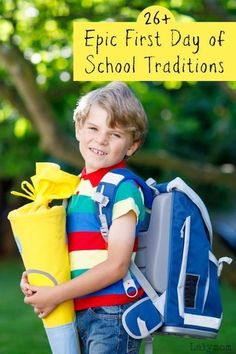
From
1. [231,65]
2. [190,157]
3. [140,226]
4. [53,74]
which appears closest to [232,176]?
[53,74]

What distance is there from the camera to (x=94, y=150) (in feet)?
10.5

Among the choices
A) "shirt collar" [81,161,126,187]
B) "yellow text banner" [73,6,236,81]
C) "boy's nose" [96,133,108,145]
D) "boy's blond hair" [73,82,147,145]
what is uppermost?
"yellow text banner" [73,6,236,81]

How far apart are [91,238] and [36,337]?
17.2ft

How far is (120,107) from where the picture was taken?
3148mm

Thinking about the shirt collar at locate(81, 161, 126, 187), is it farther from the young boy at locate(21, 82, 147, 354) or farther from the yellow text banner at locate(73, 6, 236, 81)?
the yellow text banner at locate(73, 6, 236, 81)

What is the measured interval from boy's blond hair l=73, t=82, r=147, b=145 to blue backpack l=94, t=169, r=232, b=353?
0.16 meters

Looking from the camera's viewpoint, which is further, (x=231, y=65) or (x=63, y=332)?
(x=231, y=65)

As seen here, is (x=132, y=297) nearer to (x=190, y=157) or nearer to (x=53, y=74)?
(x=53, y=74)

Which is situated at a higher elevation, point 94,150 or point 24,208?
point 94,150

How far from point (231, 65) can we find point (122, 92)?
916mm

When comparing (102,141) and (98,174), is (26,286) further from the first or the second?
(102,141)

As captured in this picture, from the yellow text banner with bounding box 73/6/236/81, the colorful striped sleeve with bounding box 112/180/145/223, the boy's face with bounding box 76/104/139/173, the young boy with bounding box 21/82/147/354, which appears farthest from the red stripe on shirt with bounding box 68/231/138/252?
the yellow text banner with bounding box 73/6/236/81

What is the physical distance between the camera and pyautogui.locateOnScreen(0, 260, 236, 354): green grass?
7.06 metres

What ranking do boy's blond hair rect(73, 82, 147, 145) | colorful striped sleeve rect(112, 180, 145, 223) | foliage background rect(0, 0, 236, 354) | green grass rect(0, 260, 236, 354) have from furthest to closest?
1. foliage background rect(0, 0, 236, 354)
2. green grass rect(0, 260, 236, 354)
3. boy's blond hair rect(73, 82, 147, 145)
4. colorful striped sleeve rect(112, 180, 145, 223)
